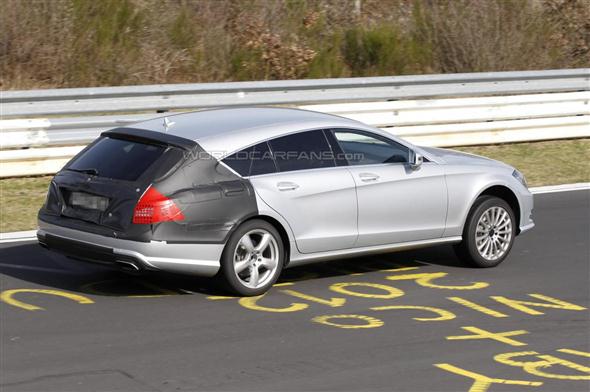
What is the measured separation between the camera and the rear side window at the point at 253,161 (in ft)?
29.3

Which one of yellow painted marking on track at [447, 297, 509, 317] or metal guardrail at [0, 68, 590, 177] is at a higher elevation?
metal guardrail at [0, 68, 590, 177]

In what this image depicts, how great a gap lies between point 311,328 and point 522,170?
8522mm

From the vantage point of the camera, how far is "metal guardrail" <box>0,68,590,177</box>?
1396cm

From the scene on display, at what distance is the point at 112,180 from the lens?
28.6ft

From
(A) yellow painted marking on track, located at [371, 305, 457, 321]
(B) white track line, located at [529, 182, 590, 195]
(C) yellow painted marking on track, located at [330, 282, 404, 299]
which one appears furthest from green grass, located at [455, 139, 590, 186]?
(A) yellow painted marking on track, located at [371, 305, 457, 321]

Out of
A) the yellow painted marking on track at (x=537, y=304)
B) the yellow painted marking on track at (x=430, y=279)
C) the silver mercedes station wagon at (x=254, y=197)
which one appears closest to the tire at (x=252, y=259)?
the silver mercedes station wagon at (x=254, y=197)

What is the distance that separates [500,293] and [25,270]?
4.21m

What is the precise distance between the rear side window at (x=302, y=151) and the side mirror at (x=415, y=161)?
831mm

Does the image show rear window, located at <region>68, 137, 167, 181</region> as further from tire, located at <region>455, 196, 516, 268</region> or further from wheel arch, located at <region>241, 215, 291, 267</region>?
tire, located at <region>455, 196, 516, 268</region>

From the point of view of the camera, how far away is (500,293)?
941 centimetres

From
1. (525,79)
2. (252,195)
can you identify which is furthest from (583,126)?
(252,195)

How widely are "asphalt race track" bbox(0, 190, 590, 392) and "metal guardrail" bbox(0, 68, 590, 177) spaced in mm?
3328

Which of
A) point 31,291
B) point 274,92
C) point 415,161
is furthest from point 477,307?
point 274,92

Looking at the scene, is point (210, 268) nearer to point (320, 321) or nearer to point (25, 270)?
point (320, 321)
